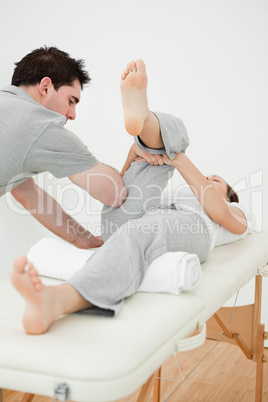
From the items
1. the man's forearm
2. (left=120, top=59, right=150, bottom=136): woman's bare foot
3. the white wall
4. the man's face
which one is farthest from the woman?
the white wall

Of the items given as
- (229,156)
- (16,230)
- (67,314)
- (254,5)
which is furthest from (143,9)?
(67,314)

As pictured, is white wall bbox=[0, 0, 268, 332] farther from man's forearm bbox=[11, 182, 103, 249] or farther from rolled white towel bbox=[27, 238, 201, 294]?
rolled white towel bbox=[27, 238, 201, 294]

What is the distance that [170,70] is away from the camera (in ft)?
9.15

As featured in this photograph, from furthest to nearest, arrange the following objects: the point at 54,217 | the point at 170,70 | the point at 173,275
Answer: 1. the point at 170,70
2. the point at 54,217
3. the point at 173,275

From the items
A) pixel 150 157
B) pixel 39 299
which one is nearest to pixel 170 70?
pixel 150 157

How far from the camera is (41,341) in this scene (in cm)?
86

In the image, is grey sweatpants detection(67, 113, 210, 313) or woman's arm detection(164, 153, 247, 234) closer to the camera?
grey sweatpants detection(67, 113, 210, 313)

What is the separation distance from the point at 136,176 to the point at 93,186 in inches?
6.3

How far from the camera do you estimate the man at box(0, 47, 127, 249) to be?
150cm

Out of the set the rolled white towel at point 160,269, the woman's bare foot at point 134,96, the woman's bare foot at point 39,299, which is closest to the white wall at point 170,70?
the woman's bare foot at point 134,96

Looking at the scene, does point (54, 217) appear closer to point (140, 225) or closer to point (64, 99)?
point (64, 99)

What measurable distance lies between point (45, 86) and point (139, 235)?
0.87 m

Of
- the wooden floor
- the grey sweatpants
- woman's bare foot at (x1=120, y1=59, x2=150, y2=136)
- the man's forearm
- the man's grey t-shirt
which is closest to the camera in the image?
the grey sweatpants

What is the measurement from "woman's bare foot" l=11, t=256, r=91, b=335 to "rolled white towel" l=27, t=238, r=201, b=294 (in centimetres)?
21
